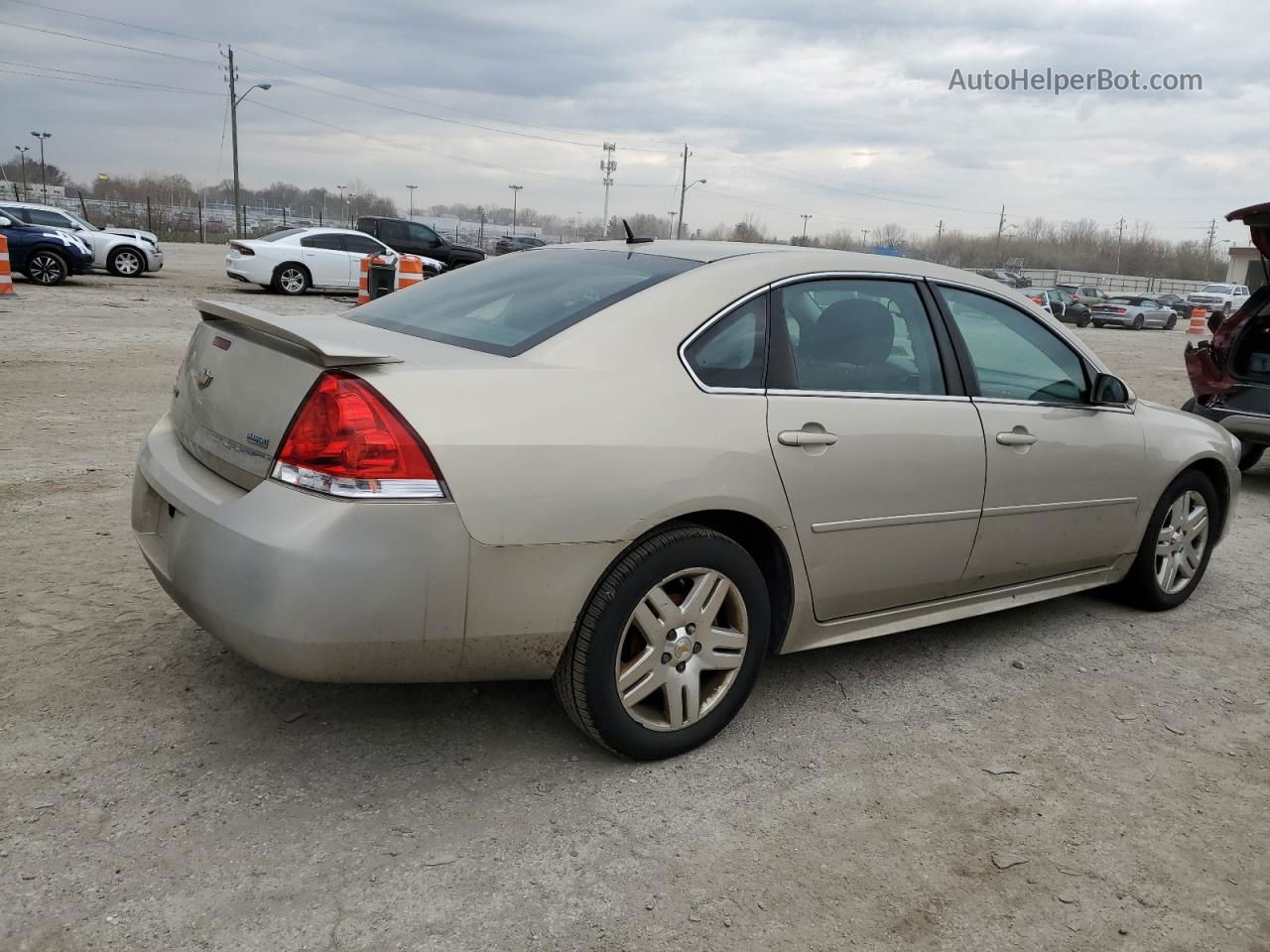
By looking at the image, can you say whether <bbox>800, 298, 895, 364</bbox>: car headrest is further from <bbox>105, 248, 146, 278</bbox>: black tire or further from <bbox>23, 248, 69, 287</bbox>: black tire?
<bbox>105, 248, 146, 278</bbox>: black tire

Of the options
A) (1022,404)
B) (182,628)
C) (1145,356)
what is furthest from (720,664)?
(1145,356)

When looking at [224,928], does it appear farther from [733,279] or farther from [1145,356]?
[1145,356]

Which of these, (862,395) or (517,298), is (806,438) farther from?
(517,298)

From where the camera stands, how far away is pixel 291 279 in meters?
20.2

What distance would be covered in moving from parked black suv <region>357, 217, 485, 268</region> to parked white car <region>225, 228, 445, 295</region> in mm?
4402

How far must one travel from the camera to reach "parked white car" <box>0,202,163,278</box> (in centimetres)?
2147

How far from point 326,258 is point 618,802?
19.2m

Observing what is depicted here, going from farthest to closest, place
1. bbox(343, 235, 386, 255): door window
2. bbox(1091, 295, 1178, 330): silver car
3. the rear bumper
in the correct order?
bbox(1091, 295, 1178, 330): silver car → bbox(343, 235, 386, 255): door window → the rear bumper

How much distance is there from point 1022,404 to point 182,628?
127 inches

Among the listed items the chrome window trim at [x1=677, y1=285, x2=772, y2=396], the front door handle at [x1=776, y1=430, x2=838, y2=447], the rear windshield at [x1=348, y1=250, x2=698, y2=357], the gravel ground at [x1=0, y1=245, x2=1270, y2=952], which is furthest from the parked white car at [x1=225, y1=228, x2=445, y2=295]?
the front door handle at [x1=776, y1=430, x2=838, y2=447]

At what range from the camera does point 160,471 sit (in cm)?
308

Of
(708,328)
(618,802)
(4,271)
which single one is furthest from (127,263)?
(618,802)

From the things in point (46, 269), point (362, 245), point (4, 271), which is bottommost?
point (46, 269)

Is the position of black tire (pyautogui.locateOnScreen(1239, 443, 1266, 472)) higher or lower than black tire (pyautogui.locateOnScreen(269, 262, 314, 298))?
lower
